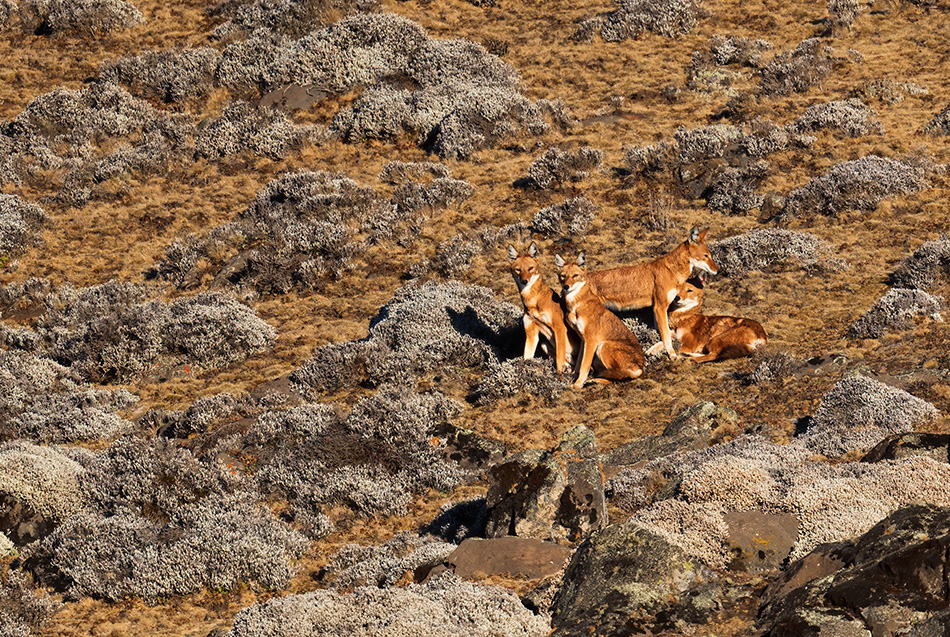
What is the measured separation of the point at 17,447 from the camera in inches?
519

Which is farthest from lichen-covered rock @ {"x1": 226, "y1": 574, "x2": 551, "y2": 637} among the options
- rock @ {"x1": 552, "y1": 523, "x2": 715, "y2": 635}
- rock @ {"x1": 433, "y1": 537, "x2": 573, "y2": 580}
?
rock @ {"x1": 552, "y1": 523, "x2": 715, "y2": 635}

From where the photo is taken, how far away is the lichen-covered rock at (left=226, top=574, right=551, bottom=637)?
7.77 m

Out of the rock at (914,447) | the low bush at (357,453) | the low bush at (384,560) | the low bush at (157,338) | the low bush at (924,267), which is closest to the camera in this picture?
the rock at (914,447)

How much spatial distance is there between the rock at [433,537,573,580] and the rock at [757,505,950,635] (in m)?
2.22

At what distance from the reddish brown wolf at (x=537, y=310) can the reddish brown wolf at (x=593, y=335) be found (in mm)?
300

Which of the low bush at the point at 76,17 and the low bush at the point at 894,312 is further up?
the low bush at the point at 76,17

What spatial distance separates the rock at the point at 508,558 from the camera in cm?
880

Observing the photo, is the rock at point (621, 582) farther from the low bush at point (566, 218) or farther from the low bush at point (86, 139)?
the low bush at point (86, 139)

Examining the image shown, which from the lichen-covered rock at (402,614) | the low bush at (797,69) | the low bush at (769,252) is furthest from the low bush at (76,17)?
the lichen-covered rock at (402,614)

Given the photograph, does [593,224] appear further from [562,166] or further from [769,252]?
[769,252]

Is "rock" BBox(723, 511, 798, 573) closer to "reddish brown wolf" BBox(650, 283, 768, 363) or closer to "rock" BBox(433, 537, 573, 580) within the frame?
"rock" BBox(433, 537, 573, 580)

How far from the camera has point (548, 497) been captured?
950 centimetres

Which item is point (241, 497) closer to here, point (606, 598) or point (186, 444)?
point (186, 444)

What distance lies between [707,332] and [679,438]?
131 inches
